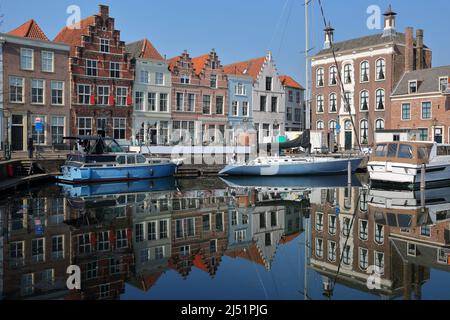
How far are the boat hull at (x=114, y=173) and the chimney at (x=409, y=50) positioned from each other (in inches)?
1194

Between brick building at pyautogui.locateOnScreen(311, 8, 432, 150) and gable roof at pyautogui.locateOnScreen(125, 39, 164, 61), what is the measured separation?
18.6 m

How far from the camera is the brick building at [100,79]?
125 feet

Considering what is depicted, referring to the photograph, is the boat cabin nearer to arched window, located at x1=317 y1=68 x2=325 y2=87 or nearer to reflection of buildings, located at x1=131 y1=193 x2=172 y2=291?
reflection of buildings, located at x1=131 y1=193 x2=172 y2=291

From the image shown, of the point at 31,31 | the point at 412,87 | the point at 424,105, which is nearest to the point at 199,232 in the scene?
the point at 31,31

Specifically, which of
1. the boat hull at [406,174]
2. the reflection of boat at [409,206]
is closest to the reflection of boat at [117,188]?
the reflection of boat at [409,206]

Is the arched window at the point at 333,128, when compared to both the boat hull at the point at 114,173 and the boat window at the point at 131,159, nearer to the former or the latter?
the boat hull at the point at 114,173

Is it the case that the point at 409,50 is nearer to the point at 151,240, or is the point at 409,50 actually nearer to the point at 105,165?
the point at 105,165

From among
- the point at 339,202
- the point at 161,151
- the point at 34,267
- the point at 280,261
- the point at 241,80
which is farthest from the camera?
the point at 241,80

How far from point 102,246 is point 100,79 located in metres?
29.2

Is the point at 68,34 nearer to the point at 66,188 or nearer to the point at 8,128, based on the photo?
the point at 8,128

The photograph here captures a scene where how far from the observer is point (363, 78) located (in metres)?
50.8
